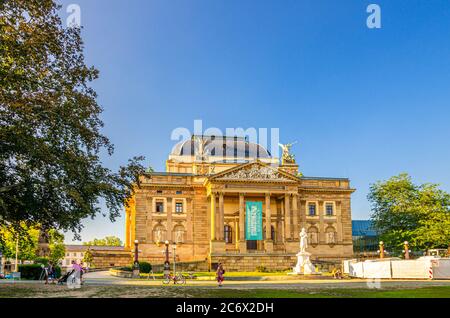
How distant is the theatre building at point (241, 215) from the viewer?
238 ft

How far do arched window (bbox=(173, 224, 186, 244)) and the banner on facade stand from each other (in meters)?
9.90

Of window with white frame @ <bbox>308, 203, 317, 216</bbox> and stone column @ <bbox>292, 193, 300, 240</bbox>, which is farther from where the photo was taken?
window with white frame @ <bbox>308, 203, 317, 216</bbox>

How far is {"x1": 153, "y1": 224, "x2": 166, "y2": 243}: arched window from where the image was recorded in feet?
246

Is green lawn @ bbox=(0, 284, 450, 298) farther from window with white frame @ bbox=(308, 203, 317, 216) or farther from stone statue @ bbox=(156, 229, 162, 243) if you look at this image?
window with white frame @ bbox=(308, 203, 317, 216)

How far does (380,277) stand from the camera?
144 feet

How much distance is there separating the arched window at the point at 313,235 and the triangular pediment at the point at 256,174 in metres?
8.98

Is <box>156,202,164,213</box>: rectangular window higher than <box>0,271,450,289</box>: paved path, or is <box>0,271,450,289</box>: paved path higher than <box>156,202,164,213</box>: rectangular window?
<box>156,202,164,213</box>: rectangular window

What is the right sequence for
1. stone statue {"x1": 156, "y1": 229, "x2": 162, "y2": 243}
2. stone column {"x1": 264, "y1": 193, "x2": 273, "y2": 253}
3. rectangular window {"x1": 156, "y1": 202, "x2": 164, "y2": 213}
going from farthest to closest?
1. rectangular window {"x1": 156, "y1": 202, "x2": 164, "y2": 213}
2. stone statue {"x1": 156, "y1": 229, "x2": 162, "y2": 243}
3. stone column {"x1": 264, "y1": 193, "x2": 273, "y2": 253}

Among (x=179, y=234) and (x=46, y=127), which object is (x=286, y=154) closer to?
(x=179, y=234)

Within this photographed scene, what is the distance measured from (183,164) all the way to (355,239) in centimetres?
3666

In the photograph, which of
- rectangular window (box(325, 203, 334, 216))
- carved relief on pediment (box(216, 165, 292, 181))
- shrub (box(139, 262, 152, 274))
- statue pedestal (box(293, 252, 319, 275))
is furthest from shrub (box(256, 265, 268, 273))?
rectangular window (box(325, 203, 334, 216))

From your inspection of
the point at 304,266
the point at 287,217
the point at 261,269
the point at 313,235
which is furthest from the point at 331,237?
the point at 304,266
